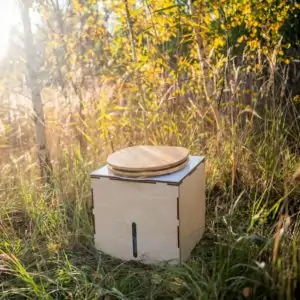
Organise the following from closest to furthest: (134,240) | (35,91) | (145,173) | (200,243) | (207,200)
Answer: (145,173)
(134,240)
(200,243)
(207,200)
(35,91)

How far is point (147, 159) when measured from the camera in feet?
5.54

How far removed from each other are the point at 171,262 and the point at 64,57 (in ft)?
5.80

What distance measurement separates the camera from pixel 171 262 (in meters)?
1.65

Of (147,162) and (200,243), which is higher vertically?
(147,162)

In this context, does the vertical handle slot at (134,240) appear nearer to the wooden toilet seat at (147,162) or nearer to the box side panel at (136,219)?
the box side panel at (136,219)

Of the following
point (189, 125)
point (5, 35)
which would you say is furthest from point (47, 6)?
point (189, 125)

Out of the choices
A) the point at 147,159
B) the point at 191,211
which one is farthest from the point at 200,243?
→ the point at 147,159

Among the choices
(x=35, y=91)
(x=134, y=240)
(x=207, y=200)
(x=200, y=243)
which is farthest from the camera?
(x=35, y=91)

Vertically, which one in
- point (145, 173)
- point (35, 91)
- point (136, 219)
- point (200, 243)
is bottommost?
point (200, 243)

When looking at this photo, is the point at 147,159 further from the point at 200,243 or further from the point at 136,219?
the point at 200,243

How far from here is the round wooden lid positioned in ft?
5.28

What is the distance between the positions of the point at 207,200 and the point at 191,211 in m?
0.54

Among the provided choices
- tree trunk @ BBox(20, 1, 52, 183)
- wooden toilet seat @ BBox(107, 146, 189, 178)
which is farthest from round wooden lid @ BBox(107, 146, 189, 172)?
tree trunk @ BBox(20, 1, 52, 183)

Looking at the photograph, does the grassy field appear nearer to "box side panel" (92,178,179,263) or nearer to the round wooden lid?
"box side panel" (92,178,179,263)
